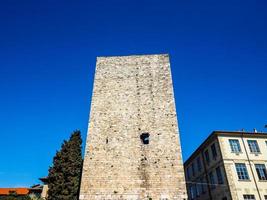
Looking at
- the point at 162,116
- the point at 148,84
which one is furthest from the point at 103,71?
the point at 162,116

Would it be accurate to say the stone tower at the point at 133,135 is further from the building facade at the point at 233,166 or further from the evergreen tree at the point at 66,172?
the building facade at the point at 233,166

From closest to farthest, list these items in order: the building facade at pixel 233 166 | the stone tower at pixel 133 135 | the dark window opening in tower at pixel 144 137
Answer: the stone tower at pixel 133 135 → the dark window opening in tower at pixel 144 137 → the building facade at pixel 233 166

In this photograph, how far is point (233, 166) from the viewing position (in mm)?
19234

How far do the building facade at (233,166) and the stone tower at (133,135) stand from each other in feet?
28.3

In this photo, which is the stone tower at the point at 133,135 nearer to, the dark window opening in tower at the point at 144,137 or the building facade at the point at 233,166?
the dark window opening in tower at the point at 144,137

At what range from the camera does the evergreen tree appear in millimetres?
14304

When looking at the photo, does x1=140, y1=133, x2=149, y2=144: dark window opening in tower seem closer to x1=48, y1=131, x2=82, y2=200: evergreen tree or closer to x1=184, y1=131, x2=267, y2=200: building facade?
x1=48, y1=131, x2=82, y2=200: evergreen tree

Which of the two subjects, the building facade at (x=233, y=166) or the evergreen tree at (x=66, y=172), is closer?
the evergreen tree at (x=66, y=172)

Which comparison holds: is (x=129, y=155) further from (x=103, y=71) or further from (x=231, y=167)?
(x=231, y=167)

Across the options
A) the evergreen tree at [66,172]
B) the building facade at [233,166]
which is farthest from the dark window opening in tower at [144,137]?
the building facade at [233,166]

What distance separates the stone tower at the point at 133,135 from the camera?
11.8 metres

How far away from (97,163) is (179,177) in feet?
14.4

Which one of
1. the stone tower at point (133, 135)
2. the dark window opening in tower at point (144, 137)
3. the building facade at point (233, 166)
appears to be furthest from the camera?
the building facade at point (233, 166)

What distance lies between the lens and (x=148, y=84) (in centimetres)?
1528
